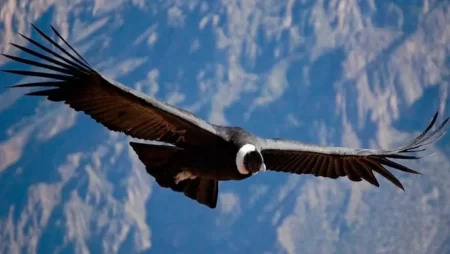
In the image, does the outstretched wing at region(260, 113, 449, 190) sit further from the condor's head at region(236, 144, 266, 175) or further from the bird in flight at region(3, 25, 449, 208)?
the condor's head at region(236, 144, 266, 175)

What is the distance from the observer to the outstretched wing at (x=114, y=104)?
1487 centimetres

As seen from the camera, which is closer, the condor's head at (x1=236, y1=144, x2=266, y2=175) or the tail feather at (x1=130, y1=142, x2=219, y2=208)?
the condor's head at (x1=236, y1=144, x2=266, y2=175)

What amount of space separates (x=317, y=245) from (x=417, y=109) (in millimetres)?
22286

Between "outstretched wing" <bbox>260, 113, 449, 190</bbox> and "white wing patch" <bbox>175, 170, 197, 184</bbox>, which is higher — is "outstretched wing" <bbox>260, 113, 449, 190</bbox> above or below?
above

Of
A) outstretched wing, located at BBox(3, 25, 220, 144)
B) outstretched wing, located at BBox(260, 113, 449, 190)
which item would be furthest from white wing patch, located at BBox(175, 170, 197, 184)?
outstretched wing, located at BBox(260, 113, 449, 190)

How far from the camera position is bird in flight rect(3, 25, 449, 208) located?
49.5 feet

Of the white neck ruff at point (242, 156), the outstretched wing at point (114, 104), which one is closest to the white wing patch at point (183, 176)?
the outstretched wing at point (114, 104)

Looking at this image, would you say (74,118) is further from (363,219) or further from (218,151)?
(218,151)

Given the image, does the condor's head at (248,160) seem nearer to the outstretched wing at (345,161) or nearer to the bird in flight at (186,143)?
the bird in flight at (186,143)

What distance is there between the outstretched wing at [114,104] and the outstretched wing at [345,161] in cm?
154

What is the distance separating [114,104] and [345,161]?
432 cm

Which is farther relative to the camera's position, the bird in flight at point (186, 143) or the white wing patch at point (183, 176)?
the white wing patch at point (183, 176)

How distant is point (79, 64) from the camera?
49.0 feet

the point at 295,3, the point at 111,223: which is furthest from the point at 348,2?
the point at 111,223
